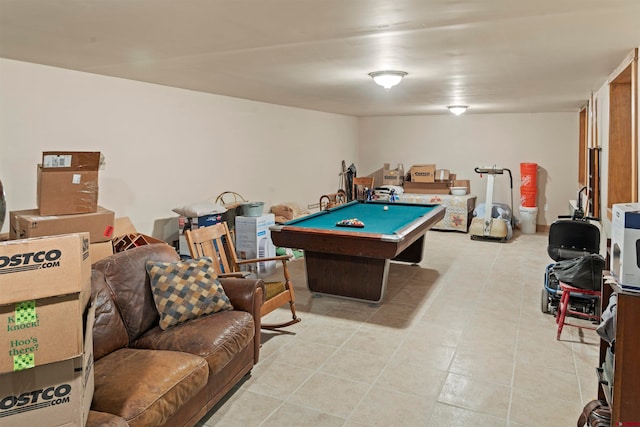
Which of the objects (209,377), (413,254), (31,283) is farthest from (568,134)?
(31,283)

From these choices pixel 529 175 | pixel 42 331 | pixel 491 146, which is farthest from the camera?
pixel 491 146

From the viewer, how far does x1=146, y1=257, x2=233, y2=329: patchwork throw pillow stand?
2.76 metres

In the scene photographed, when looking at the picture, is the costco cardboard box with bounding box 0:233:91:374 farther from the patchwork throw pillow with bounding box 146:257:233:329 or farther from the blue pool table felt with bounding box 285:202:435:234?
the blue pool table felt with bounding box 285:202:435:234

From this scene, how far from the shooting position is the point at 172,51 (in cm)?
326

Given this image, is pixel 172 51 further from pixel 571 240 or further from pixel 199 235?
pixel 571 240

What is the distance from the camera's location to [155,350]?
8.18 ft

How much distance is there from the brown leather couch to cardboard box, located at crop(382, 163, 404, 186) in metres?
7.10

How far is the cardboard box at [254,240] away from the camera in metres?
5.71

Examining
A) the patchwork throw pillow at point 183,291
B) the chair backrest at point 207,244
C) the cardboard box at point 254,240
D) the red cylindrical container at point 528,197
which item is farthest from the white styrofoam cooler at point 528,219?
the patchwork throw pillow at point 183,291

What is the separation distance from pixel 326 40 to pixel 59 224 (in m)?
2.43

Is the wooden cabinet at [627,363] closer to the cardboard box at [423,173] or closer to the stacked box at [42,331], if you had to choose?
→ the stacked box at [42,331]

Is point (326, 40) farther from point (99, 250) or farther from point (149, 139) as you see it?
point (149, 139)

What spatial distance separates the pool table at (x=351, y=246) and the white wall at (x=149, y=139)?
165 centimetres

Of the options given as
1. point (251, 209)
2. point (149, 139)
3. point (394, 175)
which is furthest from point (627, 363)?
point (394, 175)
